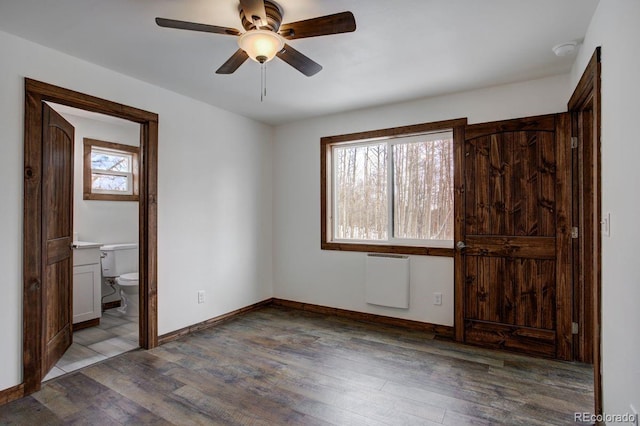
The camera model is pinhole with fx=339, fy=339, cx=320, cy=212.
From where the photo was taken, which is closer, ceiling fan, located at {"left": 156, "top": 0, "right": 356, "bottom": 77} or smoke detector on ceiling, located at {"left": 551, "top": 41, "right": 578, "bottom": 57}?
ceiling fan, located at {"left": 156, "top": 0, "right": 356, "bottom": 77}

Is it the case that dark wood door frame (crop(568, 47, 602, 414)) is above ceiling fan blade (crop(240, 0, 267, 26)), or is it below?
below

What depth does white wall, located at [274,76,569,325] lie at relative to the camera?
321 centimetres

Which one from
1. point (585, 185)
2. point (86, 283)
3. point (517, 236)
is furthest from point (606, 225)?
point (86, 283)

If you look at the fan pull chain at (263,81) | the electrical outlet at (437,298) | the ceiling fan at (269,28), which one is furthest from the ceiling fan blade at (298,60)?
the electrical outlet at (437,298)

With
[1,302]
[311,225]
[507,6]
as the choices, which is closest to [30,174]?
[1,302]

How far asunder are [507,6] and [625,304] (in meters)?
1.73

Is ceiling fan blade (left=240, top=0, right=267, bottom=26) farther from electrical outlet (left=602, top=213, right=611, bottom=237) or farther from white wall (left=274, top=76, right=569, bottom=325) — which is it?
white wall (left=274, top=76, right=569, bottom=325)

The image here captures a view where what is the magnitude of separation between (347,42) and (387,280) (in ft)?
8.12

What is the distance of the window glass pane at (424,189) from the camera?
3602mm

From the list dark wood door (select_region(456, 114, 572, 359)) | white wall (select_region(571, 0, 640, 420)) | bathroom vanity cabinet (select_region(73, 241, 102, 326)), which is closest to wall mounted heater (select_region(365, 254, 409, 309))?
dark wood door (select_region(456, 114, 572, 359))

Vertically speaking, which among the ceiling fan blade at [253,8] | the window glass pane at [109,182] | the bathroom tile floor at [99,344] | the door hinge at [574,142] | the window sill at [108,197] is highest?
the ceiling fan blade at [253,8]

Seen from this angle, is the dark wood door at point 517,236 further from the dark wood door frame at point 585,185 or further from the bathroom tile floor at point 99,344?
the bathroom tile floor at point 99,344

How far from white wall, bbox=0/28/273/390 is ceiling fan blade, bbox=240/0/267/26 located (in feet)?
6.05

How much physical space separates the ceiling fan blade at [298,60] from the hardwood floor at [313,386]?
7.32 feet
